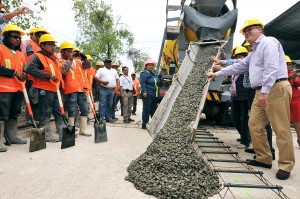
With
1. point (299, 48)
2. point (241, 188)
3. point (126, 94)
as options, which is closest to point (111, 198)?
point (241, 188)

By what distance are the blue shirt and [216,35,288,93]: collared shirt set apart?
323 centimetres

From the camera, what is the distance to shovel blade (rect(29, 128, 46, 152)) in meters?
4.00

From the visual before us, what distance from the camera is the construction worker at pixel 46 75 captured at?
14.7 feet

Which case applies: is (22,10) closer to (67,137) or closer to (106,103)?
(67,137)

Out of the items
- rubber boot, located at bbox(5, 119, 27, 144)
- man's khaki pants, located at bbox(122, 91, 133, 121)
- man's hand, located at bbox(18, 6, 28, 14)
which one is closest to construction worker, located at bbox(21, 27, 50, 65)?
man's hand, located at bbox(18, 6, 28, 14)

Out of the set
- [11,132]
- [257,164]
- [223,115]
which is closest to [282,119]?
[257,164]

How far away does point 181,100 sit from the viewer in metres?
5.37

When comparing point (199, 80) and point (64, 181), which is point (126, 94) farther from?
point (64, 181)

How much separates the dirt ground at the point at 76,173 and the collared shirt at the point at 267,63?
1.24 m

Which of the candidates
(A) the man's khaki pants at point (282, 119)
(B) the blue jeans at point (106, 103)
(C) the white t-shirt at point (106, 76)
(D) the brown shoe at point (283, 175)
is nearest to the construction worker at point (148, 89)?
(C) the white t-shirt at point (106, 76)

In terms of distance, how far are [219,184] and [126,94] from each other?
6.12 metres

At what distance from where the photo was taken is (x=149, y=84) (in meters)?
6.87

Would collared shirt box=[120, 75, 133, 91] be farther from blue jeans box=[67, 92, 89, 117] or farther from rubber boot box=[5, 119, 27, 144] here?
rubber boot box=[5, 119, 27, 144]

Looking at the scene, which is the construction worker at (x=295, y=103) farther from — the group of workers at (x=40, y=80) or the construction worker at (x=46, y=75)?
the construction worker at (x=46, y=75)
